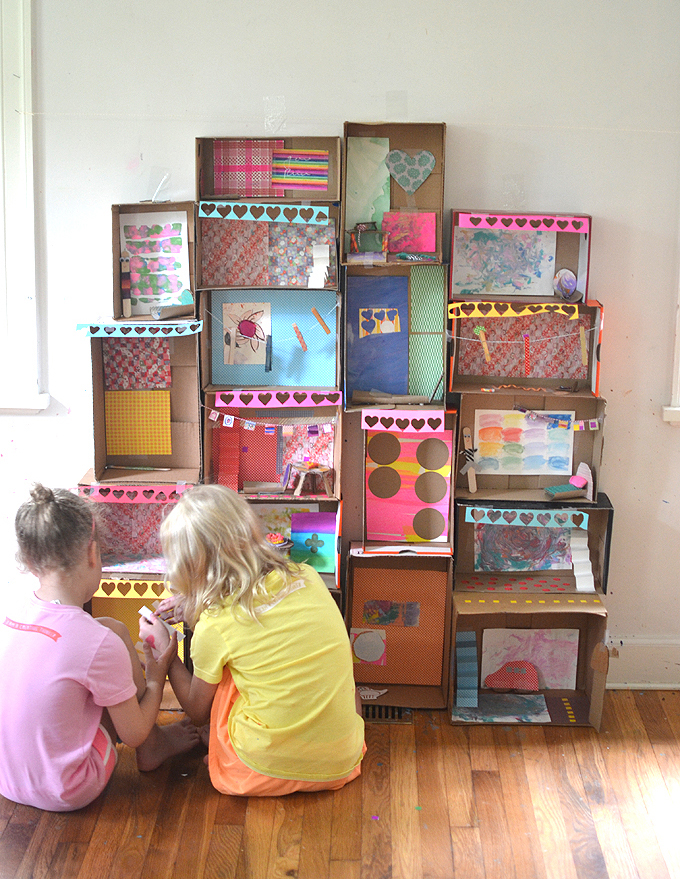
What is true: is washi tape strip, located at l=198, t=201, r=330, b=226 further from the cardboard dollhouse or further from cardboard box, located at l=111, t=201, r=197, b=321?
cardboard box, located at l=111, t=201, r=197, b=321

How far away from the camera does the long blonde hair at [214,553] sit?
6.38ft

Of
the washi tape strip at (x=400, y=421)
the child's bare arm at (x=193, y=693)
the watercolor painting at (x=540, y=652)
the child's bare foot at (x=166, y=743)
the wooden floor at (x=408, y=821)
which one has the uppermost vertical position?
the washi tape strip at (x=400, y=421)

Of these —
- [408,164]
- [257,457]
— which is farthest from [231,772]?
[408,164]

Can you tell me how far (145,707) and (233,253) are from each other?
1446mm

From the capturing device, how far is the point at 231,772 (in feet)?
6.66

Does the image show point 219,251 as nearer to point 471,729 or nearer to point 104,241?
point 104,241

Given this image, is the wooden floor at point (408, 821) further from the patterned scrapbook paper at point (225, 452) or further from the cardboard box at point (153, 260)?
the cardboard box at point (153, 260)

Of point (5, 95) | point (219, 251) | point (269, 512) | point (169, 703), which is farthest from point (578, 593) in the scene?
point (5, 95)

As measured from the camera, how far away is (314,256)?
8.07ft

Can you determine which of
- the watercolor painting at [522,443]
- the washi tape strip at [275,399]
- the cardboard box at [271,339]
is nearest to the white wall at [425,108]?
the watercolor painting at [522,443]

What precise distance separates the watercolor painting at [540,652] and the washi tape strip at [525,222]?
4.48ft

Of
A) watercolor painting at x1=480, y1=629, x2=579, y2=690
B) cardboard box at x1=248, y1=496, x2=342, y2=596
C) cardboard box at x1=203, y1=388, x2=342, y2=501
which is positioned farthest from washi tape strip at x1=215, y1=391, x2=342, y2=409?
watercolor painting at x1=480, y1=629, x2=579, y2=690

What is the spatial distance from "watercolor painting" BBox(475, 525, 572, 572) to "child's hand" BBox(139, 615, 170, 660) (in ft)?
3.68

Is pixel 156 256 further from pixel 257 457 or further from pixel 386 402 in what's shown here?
pixel 386 402
